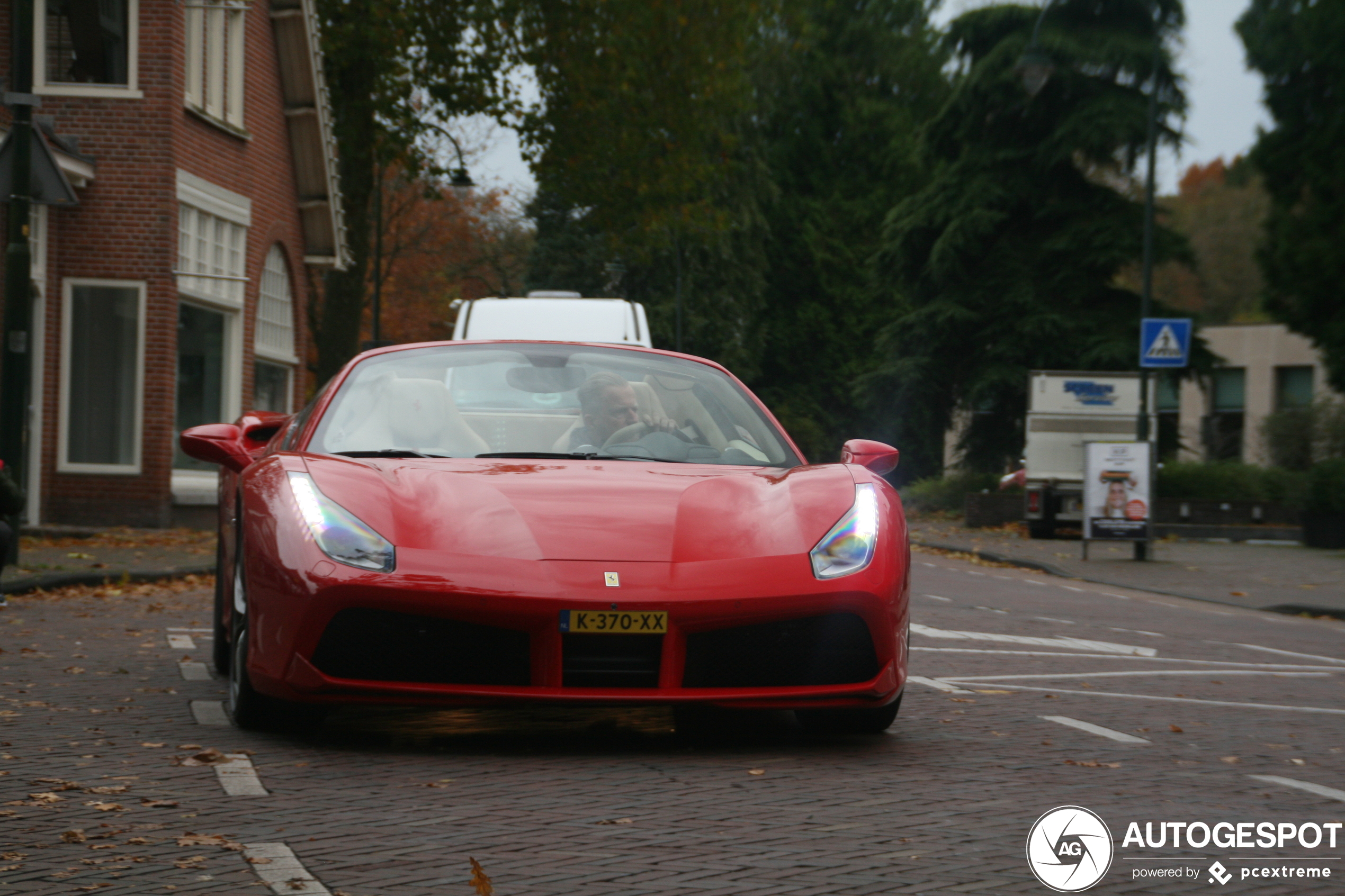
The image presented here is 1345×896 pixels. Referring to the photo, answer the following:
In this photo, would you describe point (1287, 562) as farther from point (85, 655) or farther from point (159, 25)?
point (85, 655)

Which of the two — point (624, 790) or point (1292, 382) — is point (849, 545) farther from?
point (1292, 382)

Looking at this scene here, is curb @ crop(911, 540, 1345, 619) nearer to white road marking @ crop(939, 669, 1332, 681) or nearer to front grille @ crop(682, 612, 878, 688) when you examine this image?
white road marking @ crop(939, 669, 1332, 681)

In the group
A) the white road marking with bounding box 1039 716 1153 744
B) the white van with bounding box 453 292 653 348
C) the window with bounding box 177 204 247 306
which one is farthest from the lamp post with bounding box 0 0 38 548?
the white road marking with bounding box 1039 716 1153 744

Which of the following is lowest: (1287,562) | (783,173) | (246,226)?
(1287,562)

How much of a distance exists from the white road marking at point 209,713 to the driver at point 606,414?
5.04 ft

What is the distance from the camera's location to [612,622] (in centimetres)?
502

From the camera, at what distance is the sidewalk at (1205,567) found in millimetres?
15984

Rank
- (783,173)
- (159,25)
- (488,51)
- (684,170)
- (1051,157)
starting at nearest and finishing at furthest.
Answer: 1. (159,25)
2. (488,51)
3. (684,170)
4. (1051,157)
5. (783,173)

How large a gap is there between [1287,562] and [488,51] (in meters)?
15.7

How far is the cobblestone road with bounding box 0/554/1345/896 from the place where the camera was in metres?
3.73

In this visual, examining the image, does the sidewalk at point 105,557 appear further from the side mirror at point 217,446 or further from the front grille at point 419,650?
the front grille at point 419,650

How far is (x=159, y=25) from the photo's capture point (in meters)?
20.5

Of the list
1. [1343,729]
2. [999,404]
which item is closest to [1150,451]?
[1343,729]

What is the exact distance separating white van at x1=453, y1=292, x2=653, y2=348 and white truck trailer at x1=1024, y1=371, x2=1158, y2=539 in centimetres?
1294
